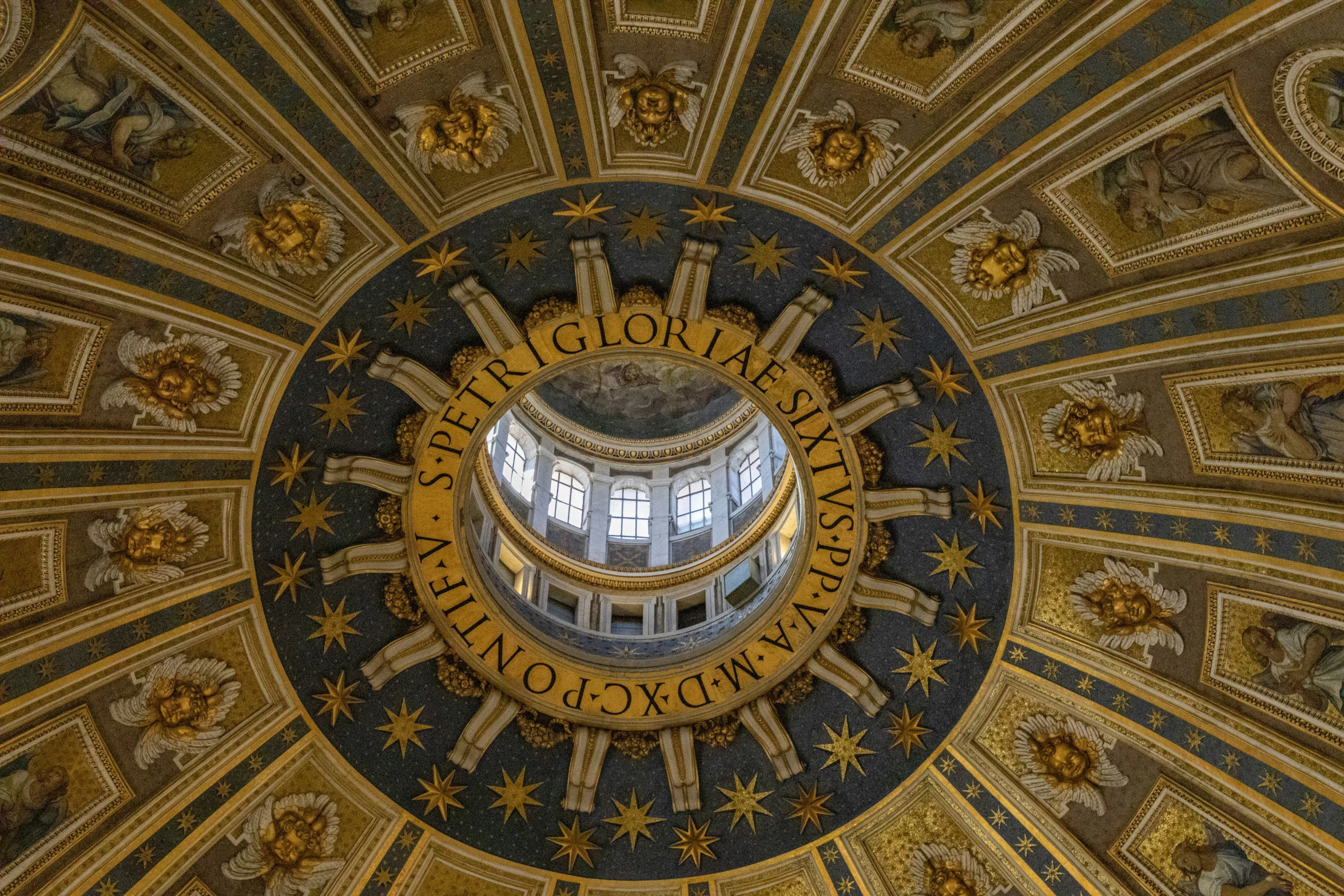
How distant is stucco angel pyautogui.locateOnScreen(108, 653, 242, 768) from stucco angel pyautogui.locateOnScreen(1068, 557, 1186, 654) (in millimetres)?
14113

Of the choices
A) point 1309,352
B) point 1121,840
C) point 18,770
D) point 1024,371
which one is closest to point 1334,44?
point 1309,352

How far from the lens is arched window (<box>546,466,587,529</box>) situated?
2955 cm

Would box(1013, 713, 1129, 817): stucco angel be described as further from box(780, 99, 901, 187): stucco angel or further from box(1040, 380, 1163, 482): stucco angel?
box(780, 99, 901, 187): stucco angel

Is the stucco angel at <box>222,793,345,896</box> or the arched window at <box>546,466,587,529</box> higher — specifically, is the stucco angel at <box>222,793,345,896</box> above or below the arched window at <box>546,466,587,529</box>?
below

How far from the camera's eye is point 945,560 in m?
19.9

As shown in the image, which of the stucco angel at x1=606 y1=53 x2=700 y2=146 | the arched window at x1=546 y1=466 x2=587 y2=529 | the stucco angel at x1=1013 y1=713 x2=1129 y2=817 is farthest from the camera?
the arched window at x1=546 y1=466 x2=587 y2=529

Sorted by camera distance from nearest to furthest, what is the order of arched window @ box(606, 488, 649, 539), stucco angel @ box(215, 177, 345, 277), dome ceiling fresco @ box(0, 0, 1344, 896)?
1. dome ceiling fresco @ box(0, 0, 1344, 896)
2. stucco angel @ box(215, 177, 345, 277)
3. arched window @ box(606, 488, 649, 539)

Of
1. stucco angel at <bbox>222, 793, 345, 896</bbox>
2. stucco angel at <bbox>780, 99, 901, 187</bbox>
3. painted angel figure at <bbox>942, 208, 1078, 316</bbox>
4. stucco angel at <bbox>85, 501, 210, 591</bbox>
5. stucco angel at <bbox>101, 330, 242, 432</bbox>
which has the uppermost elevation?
stucco angel at <bbox>780, 99, 901, 187</bbox>

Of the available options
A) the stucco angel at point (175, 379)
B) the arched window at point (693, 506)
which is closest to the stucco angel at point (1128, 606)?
the arched window at point (693, 506)

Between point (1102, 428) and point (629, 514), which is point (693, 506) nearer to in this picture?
point (629, 514)

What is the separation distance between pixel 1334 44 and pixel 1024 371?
650 centimetres

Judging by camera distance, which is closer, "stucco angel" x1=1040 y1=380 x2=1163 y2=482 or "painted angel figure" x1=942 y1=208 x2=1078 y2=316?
"painted angel figure" x1=942 y1=208 x2=1078 y2=316

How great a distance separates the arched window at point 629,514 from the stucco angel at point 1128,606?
43.6ft

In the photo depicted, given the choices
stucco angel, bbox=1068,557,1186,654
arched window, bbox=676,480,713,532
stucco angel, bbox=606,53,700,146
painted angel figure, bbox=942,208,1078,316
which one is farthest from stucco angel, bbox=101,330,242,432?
arched window, bbox=676,480,713,532
